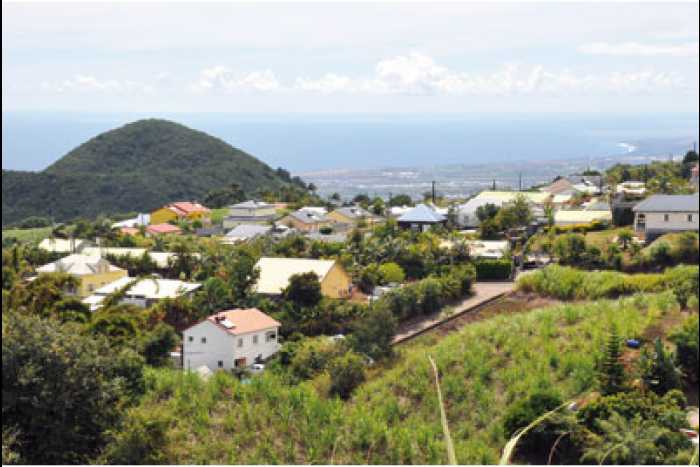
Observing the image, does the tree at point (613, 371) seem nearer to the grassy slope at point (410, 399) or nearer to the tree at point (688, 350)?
the grassy slope at point (410, 399)

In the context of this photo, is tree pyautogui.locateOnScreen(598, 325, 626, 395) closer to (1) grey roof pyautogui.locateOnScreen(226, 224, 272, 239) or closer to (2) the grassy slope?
(2) the grassy slope

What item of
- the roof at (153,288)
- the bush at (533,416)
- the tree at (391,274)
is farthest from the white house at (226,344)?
the bush at (533,416)

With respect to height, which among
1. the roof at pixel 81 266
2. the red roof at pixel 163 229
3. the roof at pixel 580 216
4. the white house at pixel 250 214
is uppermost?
the roof at pixel 580 216

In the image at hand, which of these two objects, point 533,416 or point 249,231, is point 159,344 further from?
point 249,231

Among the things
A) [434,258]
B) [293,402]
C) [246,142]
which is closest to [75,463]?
[293,402]

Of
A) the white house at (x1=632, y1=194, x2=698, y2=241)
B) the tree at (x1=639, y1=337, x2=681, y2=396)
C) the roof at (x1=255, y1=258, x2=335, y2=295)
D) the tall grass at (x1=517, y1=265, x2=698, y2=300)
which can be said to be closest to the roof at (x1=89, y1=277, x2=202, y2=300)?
the roof at (x1=255, y1=258, x2=335, y2=295)

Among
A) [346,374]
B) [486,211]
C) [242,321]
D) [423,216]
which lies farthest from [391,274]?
[486,211]
